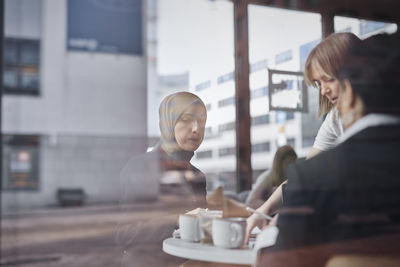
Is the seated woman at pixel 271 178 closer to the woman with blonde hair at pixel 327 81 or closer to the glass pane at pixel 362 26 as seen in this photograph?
the woman with blonde hair at pixel 327 81

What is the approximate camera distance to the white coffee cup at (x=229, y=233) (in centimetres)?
114

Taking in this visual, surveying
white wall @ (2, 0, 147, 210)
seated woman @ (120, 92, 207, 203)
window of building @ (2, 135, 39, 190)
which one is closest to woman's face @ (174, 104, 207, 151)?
seated woman @ (120, 92, 207, 203)

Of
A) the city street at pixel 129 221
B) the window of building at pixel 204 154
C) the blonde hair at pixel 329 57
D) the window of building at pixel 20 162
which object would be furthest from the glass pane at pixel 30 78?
the blonde hair at pixel 329 57

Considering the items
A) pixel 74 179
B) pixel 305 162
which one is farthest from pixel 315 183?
pixel 74 179

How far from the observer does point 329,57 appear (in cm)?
116

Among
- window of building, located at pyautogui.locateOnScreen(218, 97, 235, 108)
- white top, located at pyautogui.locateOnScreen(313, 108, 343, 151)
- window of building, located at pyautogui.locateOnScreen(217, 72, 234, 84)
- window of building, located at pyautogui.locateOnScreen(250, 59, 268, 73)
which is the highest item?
window of building, located at pyautogui.locateOnScreen(250, 59, 268, 73)

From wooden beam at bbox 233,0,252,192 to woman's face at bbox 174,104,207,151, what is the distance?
9 centimetres

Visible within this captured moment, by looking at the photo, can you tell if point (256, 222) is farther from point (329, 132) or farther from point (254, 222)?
point (329, 132)

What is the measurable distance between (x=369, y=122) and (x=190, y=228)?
50 cm

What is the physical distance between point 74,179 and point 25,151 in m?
0.15

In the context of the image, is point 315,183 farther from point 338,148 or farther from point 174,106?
point 174,106

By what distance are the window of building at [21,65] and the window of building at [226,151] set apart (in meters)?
0.47

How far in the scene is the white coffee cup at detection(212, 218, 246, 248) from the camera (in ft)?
3.73

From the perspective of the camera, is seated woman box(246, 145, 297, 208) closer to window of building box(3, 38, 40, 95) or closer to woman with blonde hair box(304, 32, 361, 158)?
woman with blonde hair box(304, 32, 361, 158)
